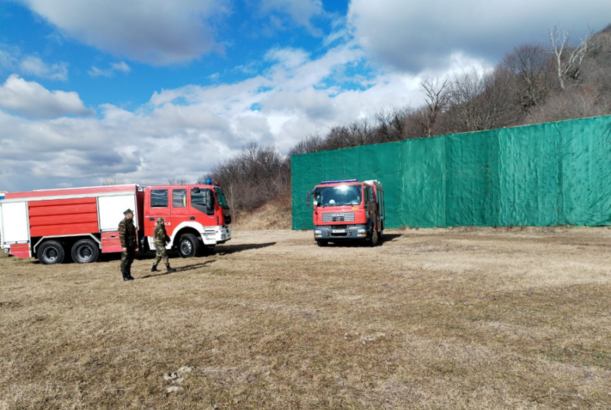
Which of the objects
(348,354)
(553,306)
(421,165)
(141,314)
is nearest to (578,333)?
(553,306)

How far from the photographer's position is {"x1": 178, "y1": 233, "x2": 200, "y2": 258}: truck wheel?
1273 cm

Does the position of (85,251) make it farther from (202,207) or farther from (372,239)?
(372,239)

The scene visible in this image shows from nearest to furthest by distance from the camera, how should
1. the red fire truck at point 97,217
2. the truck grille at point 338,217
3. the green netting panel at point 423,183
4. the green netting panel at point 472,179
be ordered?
the red fire truck at point 97,217, the truck grille at point 338,217, the green netting panel at point 472,179, the green netting panel at point 423,183

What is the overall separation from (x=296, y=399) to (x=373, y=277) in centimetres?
540

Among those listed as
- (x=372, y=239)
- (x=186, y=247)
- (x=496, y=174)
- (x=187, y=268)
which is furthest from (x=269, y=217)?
(x=187, y=268)

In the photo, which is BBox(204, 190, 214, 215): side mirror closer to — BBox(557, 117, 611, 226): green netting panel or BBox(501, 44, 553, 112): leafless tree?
BBox(557, 117, 611, 226): green netting panel

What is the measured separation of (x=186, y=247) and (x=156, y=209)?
1.66 meters

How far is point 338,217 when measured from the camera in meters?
14.0

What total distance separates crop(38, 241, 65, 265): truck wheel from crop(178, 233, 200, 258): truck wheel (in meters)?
4.08

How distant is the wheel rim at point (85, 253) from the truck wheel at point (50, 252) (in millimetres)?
582

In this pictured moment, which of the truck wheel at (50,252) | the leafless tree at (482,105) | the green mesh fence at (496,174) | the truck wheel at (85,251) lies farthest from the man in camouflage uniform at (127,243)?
the leafless tree at (482,105)

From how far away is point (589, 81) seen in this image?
1505 inches

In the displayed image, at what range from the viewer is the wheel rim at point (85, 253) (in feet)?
42.1

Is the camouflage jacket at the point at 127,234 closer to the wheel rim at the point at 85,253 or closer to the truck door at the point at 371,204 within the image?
the wheel rim at the point at 85,253
